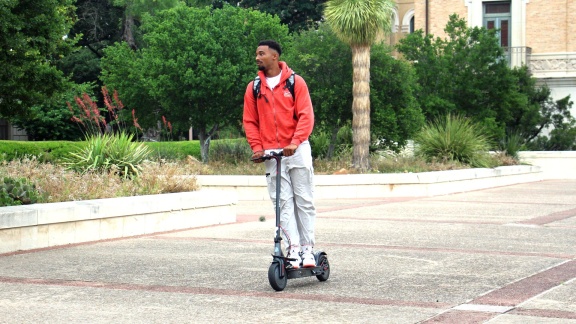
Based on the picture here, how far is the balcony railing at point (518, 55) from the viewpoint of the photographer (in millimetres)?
35312

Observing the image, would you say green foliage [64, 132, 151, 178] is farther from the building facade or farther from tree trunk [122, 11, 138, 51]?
tree trunk [122, 11, 138, 51]

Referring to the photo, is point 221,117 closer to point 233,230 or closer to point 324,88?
point 324,88

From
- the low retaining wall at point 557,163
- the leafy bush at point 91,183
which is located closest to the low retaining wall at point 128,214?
the leafy bush at point 91,183

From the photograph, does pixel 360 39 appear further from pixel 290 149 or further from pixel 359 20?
pixel 290 149

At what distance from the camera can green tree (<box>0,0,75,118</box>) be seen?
12.8 meters

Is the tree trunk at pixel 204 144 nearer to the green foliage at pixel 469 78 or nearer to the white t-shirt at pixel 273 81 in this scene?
the green foliage at pixel 469 78

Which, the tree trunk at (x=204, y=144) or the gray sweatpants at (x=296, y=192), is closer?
the gray sweatpants at (x=296, y=192)

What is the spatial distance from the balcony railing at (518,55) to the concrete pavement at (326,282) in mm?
22902

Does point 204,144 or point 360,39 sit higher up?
point 360,39

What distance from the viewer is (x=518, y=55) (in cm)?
3556

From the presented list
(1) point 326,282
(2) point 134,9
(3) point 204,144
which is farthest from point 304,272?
(2) point 134,9

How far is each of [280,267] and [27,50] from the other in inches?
290

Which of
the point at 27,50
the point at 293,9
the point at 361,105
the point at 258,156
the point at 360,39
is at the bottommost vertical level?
the point at 258,156

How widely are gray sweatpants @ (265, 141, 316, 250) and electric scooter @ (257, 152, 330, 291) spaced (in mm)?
100
